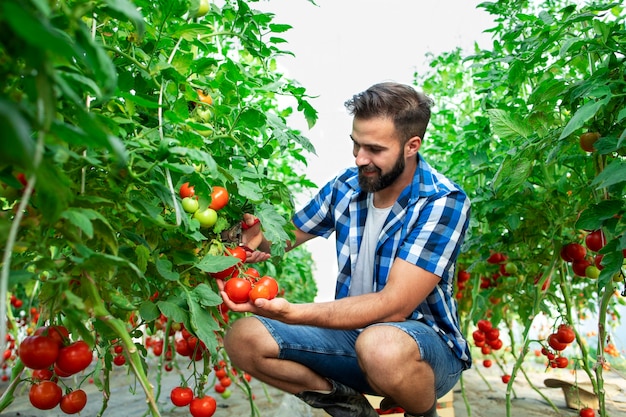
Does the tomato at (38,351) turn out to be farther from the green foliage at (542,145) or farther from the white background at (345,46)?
Result: the white background at (345,46)

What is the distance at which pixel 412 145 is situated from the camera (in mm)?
1964

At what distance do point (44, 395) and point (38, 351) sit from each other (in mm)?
255

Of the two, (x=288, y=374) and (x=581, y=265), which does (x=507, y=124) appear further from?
(x=288, y=374)

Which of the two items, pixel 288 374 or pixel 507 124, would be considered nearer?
pixel 507 124

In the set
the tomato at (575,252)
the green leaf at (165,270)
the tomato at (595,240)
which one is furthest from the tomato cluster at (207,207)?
the tomato at (575,252)

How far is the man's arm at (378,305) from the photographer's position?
157 cm

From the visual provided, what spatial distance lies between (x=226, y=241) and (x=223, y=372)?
153cm

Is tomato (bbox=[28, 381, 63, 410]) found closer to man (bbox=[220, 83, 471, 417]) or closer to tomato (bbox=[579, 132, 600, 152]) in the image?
man (bbox=[220, 83, 471, 417])

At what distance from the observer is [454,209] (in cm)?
180

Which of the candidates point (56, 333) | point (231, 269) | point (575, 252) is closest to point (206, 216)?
point (231, 269)

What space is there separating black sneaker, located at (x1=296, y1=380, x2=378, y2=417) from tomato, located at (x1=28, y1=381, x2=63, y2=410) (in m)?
0.79

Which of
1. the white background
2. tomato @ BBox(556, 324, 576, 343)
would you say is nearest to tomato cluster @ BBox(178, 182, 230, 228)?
tomato @ BBox(556, 324, 576, 343)

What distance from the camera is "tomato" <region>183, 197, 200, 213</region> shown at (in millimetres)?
1188

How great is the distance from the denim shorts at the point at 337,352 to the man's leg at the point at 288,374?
22 millimetres
